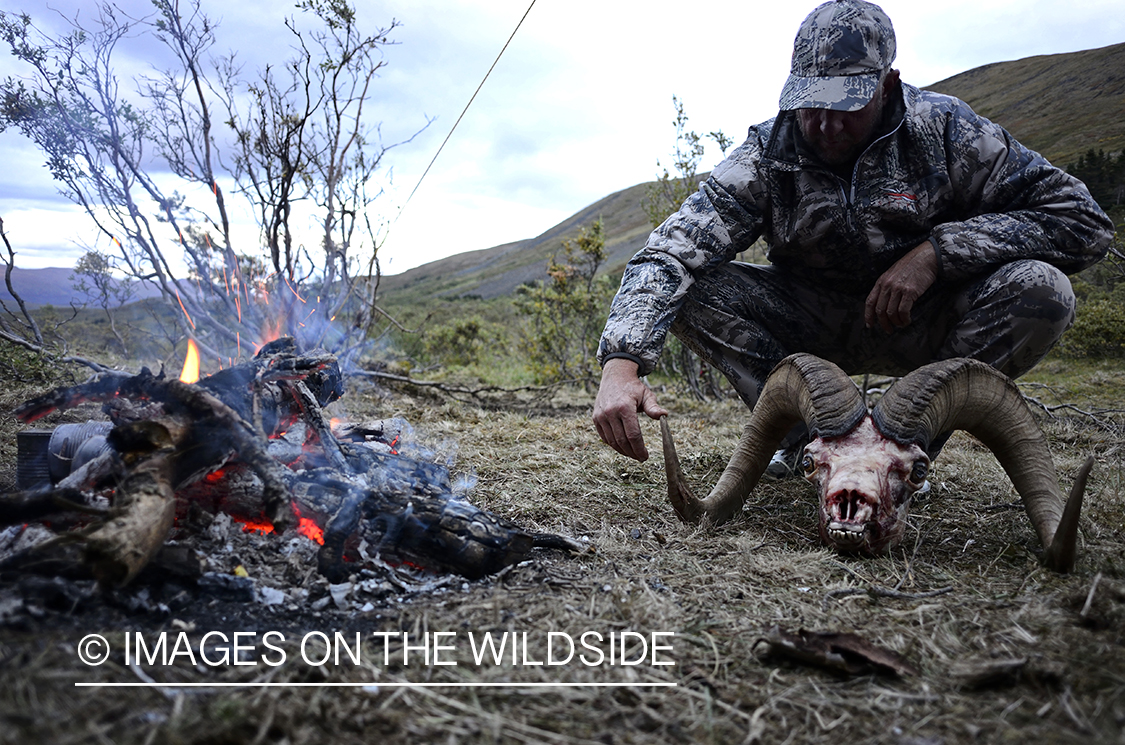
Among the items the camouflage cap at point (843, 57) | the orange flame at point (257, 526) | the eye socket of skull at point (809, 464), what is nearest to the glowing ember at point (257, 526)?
the orange flame at point (257, 526)

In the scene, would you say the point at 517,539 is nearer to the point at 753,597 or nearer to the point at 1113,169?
the point at 753,597

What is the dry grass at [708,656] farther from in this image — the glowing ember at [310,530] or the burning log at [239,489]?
the glowing ember at [310,530]

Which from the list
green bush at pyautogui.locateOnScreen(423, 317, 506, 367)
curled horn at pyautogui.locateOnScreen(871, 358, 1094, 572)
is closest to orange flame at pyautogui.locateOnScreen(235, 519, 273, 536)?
curled horn at pyautogui.locateOnScreen(871, 358, 1094, 572)

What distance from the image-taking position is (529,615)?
1.90 metres

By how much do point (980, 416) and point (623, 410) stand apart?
1.47 meters

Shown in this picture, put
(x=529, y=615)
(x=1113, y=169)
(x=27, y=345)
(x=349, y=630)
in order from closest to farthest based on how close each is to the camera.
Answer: (x=349, y=630), (x=529, y=615), (x=27, y=345), (x=1113, y=169)

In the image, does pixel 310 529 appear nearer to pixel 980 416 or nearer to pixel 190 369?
pixel 190 369

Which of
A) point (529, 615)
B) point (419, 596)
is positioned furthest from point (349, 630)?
point (529, 615)

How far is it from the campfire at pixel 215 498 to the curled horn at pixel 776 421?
64 centimetres

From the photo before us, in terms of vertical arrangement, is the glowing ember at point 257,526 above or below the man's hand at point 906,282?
below

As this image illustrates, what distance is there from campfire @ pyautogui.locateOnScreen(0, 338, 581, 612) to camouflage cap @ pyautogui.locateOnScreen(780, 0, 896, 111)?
2370 millimetres

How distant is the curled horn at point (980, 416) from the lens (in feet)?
7.82

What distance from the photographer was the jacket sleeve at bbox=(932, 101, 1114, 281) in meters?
2.91

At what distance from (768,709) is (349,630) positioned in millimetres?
1173
